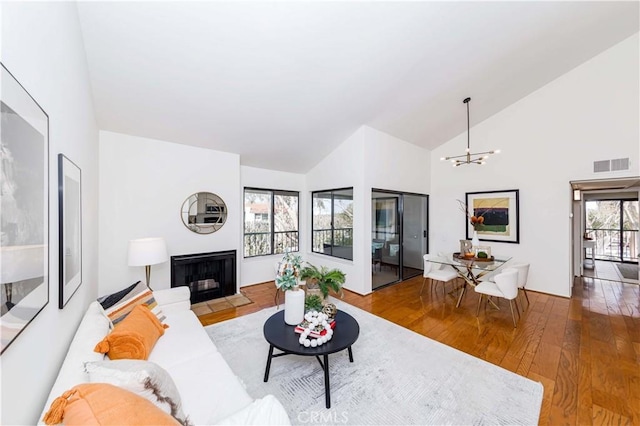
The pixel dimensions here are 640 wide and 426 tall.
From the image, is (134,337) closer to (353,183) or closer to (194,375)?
(194,375)

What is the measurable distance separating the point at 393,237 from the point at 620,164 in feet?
11.8

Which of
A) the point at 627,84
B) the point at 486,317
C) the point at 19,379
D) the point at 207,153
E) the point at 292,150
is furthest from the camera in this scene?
the point at 292,150

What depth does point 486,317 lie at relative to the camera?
3.42 m

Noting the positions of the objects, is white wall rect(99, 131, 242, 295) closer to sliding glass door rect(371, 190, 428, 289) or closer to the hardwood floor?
the hardwood floor

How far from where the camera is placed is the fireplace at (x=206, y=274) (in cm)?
381

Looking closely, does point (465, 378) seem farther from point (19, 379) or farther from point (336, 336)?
point (19, 379)

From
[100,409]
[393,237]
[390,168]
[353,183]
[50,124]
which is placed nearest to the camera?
[100,409]

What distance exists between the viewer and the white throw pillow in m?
1.12

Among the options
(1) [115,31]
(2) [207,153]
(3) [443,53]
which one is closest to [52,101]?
(1) [115,31]

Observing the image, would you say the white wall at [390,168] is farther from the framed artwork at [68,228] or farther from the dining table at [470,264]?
the framed artwork at [68,228]

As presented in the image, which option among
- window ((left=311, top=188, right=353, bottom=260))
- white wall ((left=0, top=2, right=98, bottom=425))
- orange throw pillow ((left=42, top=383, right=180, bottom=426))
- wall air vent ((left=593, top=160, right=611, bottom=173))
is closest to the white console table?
wall air vent ((left=593, top=160, right=611, bottom=173))

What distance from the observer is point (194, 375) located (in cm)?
166

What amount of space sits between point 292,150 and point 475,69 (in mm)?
3041

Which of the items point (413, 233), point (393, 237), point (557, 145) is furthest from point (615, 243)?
point (393, 237)
